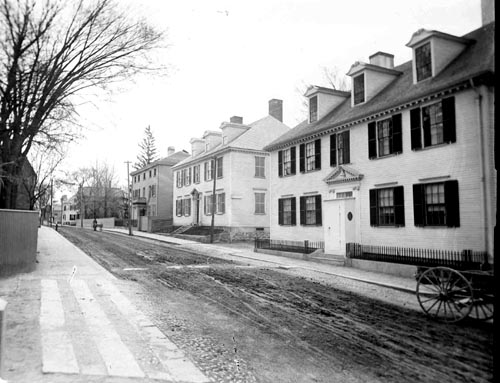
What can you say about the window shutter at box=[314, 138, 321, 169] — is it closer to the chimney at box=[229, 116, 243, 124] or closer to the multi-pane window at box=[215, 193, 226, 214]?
the multi-pane window at box=[215, 193, 226, 214]

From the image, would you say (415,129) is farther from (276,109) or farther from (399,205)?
(276,109)

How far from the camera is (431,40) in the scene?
14836 millimetres

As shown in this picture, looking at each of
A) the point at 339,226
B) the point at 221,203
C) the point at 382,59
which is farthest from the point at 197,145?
the point at 339,226

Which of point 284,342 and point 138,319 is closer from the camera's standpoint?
point 284,342

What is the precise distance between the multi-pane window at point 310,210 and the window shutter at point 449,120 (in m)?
7.74

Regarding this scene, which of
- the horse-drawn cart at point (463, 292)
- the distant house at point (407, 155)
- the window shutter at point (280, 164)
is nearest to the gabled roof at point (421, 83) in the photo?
the distant house at point (407, 155)

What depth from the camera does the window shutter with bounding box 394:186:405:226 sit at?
1530cm

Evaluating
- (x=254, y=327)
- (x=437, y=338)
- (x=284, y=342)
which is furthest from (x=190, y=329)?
(x=437, y=338)

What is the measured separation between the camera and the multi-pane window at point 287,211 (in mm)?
22327

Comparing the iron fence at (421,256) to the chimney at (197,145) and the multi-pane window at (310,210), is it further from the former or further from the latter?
the chimney at (197,145)

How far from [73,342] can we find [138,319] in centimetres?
159

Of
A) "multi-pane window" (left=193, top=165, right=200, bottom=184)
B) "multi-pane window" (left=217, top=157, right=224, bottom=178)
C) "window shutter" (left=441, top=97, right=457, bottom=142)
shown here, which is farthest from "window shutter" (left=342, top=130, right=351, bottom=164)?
"multi-pane window" (left=193, top=165, right=200, bottom=184)

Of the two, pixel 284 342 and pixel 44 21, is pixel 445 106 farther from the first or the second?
pixel 44 21

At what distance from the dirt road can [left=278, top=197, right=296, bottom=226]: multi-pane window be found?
10927mm
